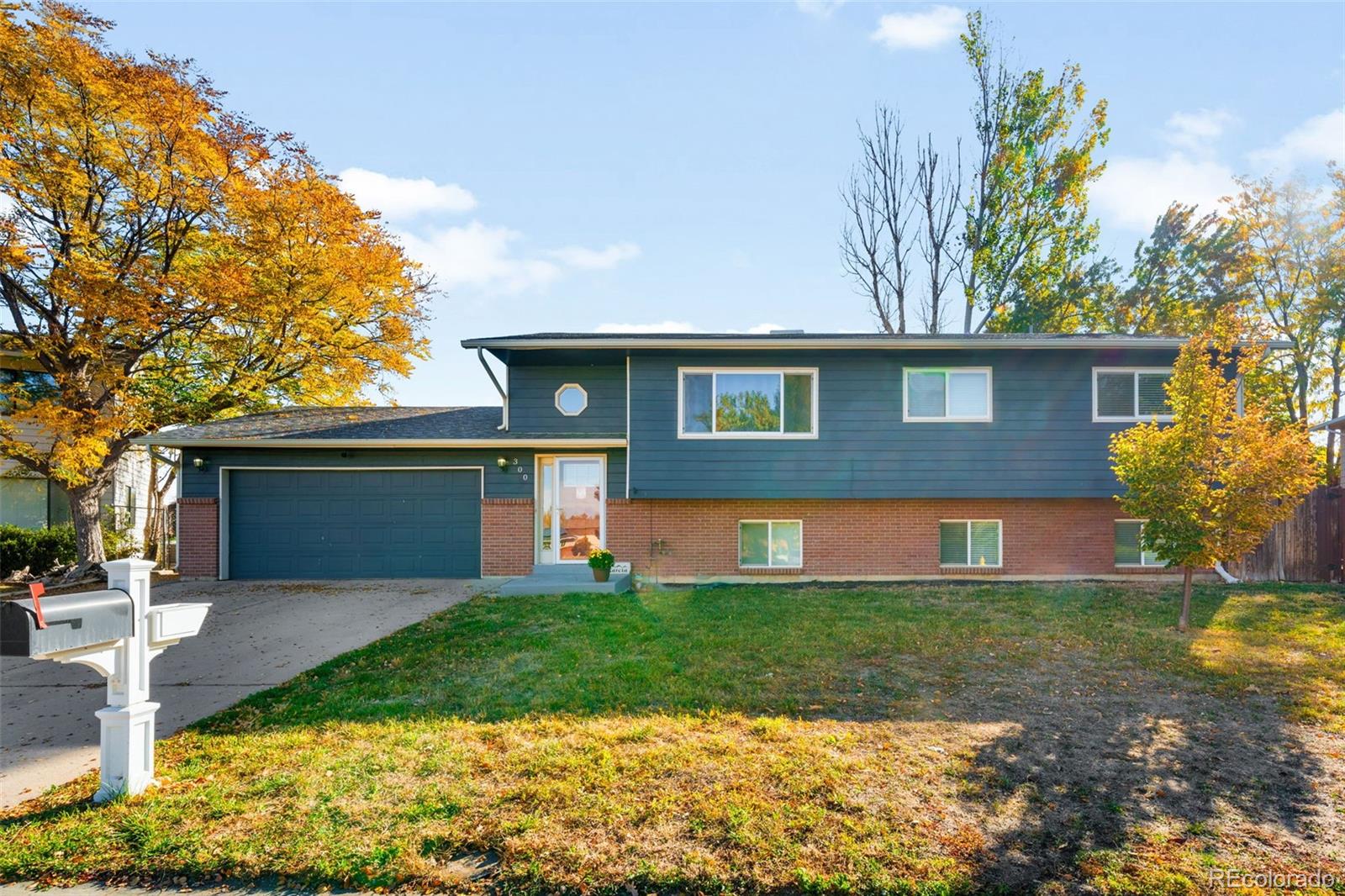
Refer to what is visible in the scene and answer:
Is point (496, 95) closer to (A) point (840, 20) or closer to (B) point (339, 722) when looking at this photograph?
(A) point (840, 20)

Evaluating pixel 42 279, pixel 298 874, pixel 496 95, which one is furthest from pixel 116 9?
pixel 298 874

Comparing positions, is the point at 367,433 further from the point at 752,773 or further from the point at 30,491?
the point at 30,491

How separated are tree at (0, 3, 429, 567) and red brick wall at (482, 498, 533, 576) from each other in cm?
614

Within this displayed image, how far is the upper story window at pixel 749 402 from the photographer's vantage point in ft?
37.0

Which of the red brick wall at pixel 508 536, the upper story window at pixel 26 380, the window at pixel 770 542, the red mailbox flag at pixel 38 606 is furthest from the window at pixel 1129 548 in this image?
the upper story window at pixel 26 380

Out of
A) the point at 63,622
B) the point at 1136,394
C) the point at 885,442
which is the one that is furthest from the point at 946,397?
the point at 63,622

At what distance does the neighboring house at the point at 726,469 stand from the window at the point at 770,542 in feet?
0.11

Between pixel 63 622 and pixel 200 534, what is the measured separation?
1085cm

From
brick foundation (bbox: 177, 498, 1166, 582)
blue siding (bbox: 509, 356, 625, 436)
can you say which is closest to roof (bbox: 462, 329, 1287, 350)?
blue siding (bbox: 509, 356, 625, 436)

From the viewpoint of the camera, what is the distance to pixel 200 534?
40.3 ft

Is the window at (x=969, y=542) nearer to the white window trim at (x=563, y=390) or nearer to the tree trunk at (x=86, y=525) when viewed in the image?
the white window trim at (x=563, y=390)

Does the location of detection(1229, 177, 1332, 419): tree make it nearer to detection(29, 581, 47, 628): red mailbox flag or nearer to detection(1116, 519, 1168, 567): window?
detection(1116, 519, 1168, 567): window

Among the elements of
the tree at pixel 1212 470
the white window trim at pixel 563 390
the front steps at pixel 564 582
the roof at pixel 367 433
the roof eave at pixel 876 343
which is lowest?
the front steps at pixel 564 582

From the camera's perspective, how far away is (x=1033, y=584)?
35.1ft
